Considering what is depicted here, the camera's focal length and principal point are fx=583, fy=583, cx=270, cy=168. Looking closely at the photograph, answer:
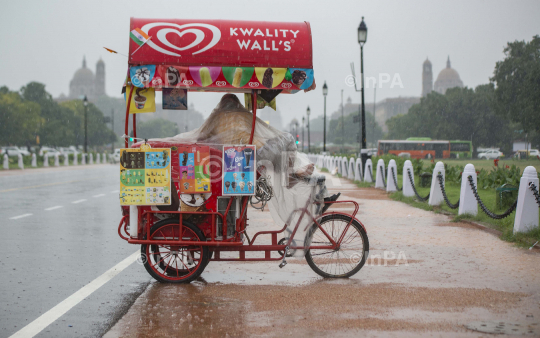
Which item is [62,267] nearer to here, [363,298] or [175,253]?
[175,253]

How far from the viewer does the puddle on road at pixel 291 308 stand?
474 centimetres

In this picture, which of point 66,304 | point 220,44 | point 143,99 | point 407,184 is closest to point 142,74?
point 143,99

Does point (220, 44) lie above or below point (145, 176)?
above

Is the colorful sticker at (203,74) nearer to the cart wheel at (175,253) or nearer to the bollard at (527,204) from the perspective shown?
the cart wheel at (175,253)

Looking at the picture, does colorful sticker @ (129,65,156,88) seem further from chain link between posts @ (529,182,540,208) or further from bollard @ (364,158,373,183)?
bollard @ (364,158,373,183)

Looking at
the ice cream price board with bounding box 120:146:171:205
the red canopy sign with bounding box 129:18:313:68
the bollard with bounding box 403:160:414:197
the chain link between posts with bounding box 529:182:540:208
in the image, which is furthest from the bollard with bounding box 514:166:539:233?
the bollard with bounding box 403:160:414:197

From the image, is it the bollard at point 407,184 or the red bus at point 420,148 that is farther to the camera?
the red bus at point 420,148

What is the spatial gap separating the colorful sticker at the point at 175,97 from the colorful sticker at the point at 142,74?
69 cm

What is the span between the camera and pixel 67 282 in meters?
6.56

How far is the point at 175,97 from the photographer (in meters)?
A: 6.95

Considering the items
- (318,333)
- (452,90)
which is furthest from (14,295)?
(452,90)

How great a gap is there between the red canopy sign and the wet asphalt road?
8.29 feet

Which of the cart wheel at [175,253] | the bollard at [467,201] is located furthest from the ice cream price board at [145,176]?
the bollard at [467,201]

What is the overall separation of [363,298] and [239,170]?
185 cm
